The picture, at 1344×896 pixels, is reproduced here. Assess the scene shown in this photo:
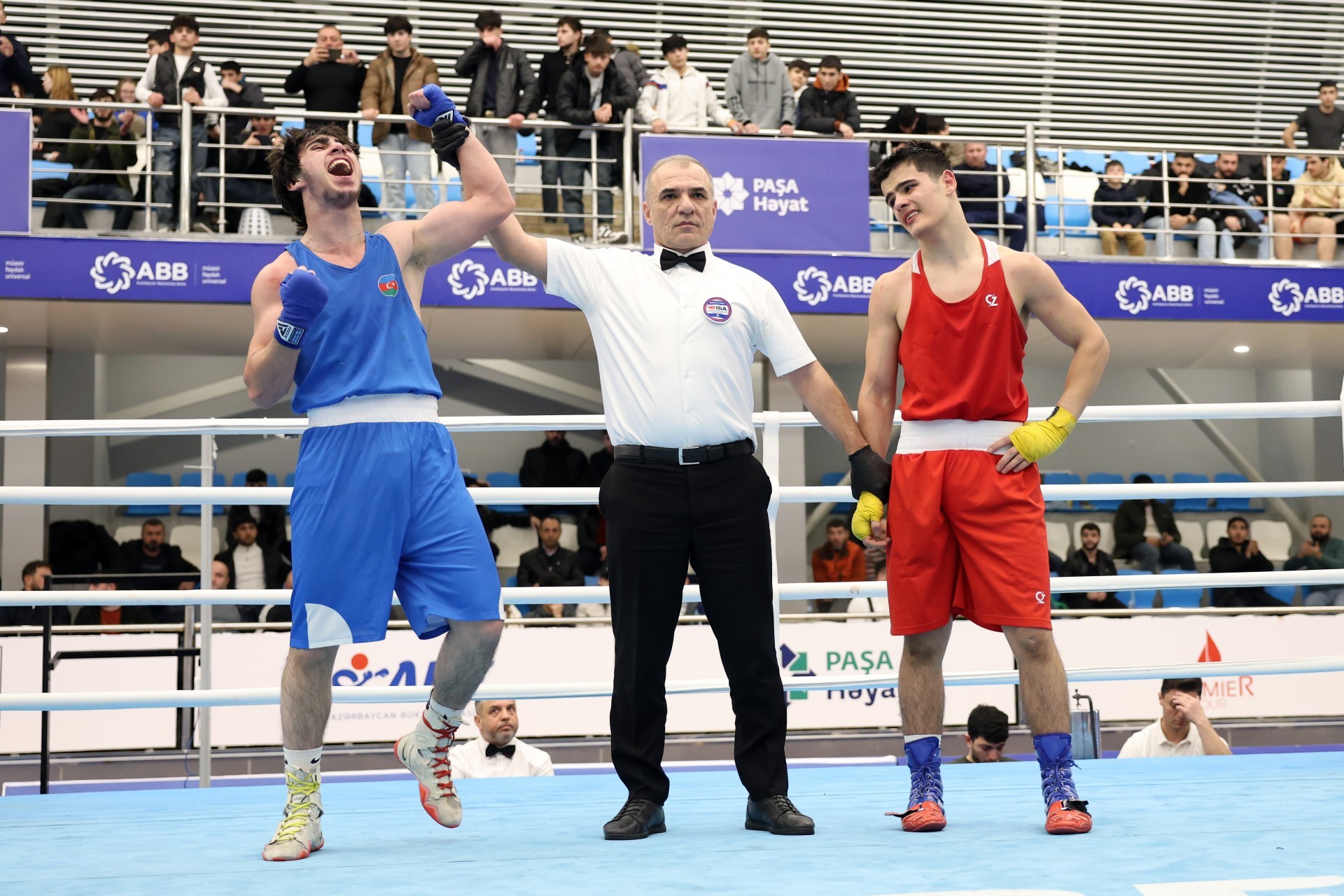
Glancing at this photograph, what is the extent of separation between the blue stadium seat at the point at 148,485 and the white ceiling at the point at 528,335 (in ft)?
4.41

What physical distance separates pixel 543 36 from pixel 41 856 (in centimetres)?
1142

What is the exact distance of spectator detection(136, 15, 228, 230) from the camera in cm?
868

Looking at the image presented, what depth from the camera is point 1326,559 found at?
10.1m

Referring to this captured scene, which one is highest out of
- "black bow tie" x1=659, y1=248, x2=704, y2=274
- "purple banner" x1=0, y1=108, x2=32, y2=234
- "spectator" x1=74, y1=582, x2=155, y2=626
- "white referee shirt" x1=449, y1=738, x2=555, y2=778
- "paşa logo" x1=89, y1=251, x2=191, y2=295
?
"purple banner" x1=0, y1=108, x2=32, y2=234

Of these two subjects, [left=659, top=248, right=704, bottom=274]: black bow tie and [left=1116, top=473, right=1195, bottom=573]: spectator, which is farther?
[left=1116, top=473, right=1195, bottom=573]: spectator

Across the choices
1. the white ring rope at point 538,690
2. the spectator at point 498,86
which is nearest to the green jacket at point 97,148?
the spectator at point 498,86

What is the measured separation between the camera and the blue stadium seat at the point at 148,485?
11242 millimetres

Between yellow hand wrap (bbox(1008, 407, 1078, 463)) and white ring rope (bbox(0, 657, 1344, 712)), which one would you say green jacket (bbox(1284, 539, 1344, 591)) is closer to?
white ring rope (bbox(0, 657, 1344, 712))

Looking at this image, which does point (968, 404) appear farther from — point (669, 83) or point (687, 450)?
point (669, 83)

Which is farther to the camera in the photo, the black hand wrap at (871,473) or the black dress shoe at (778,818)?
the black hand wrap at (871,473)

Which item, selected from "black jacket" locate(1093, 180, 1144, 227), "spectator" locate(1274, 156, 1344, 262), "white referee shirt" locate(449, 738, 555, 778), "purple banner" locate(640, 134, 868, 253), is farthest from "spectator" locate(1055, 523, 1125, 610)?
"white referee shirt" locate(449, 738, 555, 778)

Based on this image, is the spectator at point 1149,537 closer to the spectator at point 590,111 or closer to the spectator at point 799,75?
the spectator at point 799,75

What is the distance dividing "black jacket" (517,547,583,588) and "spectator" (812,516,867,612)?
185cm

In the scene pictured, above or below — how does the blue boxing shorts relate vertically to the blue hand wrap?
below
